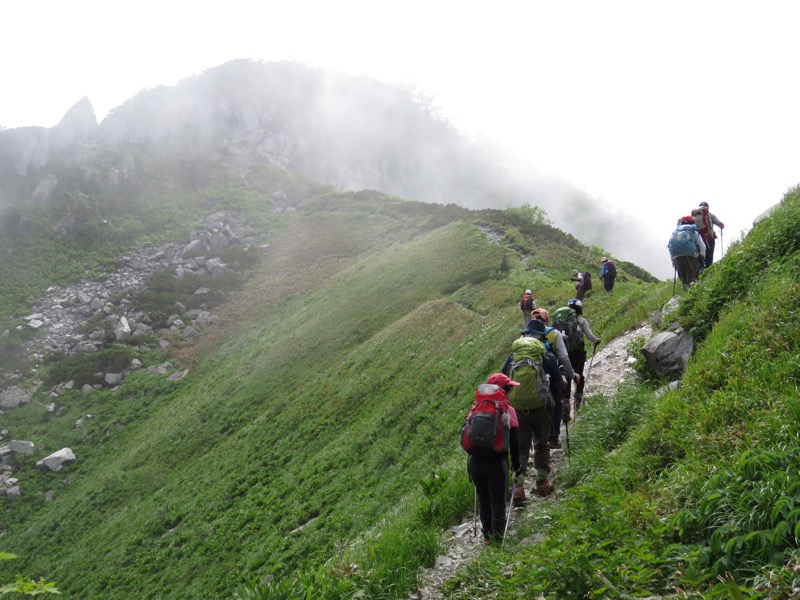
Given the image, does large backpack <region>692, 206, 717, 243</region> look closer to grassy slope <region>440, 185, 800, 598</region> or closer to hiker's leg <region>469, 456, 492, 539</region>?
grassy slope <region>440, 185, 800, 598</region>

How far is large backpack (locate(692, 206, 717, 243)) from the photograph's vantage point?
14.4m

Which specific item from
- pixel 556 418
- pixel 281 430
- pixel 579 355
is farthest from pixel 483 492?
pixel 281 430

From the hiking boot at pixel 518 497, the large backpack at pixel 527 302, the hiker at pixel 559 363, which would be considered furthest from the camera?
the large backpack at pixel 527 302

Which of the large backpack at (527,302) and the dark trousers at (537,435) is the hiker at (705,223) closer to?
the large backpack at (527,302)

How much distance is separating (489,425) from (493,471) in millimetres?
710

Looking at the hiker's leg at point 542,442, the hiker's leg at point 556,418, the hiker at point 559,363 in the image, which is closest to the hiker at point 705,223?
the hiker at point 559,363

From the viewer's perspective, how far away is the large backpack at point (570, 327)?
34.7 feet

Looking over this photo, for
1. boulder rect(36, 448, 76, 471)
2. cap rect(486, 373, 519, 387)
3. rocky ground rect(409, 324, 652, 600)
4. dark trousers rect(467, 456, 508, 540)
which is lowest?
boulder rect(36, 448, 76, 471)

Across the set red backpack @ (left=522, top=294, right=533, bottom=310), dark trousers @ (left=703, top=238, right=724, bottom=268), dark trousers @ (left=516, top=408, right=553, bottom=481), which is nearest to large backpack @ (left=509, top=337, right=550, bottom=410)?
dark trousers @ (left=516, top=408, right=553, bottom=481)

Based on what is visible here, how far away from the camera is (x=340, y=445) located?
1852cm

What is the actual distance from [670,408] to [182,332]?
4126 cm

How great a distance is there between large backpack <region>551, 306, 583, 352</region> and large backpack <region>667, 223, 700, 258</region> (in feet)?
15.0

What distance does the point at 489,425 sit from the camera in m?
6.86

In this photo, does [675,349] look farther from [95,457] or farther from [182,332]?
[182,332]
